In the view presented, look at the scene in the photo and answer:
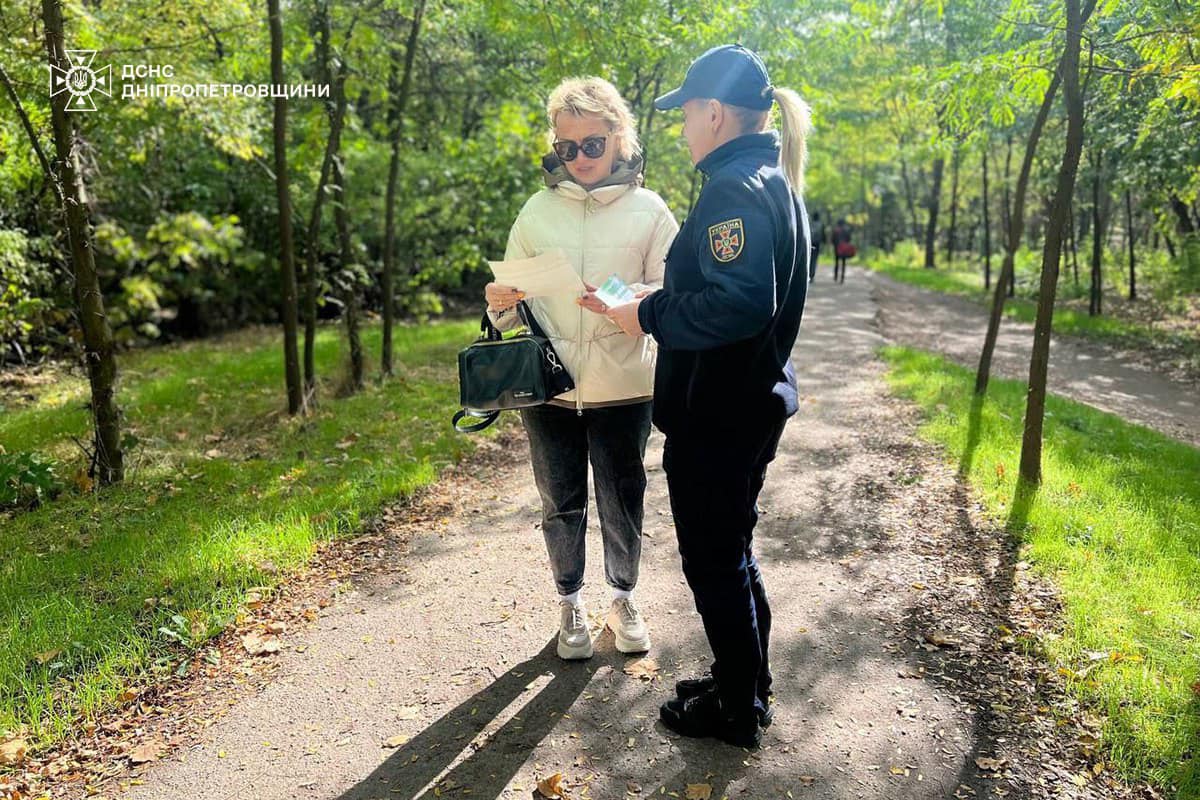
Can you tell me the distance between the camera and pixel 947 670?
3307mm

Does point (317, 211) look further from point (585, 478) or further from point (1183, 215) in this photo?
point (1183, 215)

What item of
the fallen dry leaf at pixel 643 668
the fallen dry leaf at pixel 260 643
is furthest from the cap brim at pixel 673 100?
the fallen dry leaf at pixel 260 643

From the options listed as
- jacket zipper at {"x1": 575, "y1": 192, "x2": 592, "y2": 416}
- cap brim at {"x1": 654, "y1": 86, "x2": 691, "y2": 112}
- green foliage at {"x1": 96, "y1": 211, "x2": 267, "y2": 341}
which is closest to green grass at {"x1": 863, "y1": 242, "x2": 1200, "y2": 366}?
jacket zipper at {"x1": 575, "y1": 192, "x2": 592, "y2": 416}

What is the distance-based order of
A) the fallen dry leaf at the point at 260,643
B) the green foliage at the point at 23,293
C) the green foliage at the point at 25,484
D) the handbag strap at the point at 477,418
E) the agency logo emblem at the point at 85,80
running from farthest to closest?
1. the green foliage at the point at 23,293
2. the agency logo emblem at the point at 85,80
3. the green foliage at the point at 25,484
4. the fallen dry leaf at the point at 260,643
5. the handbag strap at the point at 477,418

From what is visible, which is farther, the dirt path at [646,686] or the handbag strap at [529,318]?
the handbag strap at [529,318]

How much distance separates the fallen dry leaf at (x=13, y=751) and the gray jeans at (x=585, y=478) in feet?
6.87

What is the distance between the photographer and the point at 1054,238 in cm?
486

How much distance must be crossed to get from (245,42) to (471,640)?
718cm

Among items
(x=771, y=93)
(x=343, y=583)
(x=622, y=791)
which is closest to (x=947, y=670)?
(x=622, y=791)

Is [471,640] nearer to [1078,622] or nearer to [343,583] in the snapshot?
[343,583]

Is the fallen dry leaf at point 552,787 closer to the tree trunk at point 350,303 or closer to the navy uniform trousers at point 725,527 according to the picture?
the navy uniform trousers at point 725,527

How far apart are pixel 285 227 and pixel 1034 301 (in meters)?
18.1

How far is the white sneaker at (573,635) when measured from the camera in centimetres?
344

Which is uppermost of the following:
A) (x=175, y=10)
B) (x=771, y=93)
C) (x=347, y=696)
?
(x=175, y=10)
